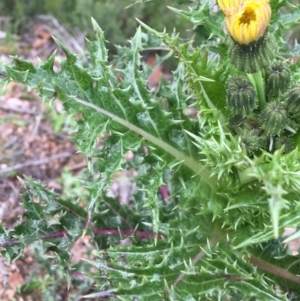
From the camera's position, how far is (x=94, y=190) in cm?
238

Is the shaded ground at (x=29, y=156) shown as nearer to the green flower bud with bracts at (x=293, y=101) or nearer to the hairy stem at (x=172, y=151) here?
the hairy stem at (x=172, y=151)

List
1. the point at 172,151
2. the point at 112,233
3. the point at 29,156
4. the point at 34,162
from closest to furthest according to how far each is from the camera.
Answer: the point at 172,151, the point at 112,233, the point at 34,162, the point at 29,156

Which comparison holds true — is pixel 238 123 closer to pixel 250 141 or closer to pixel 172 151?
pixel 250 141

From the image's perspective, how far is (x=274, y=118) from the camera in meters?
2.08

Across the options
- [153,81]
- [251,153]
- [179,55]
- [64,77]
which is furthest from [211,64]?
[153,81]

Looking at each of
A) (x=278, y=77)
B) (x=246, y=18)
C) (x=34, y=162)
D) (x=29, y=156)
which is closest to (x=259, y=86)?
(x=278, y=77)

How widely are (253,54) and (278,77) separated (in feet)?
0.64

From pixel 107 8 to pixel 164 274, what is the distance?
3548 millimetres

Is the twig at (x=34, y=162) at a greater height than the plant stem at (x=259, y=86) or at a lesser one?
lesser

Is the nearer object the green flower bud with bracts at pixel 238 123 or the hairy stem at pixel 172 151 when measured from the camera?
the green flower bud with bracts at pixel 238 123

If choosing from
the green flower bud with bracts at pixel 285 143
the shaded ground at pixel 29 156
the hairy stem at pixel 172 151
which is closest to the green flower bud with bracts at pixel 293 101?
the green flower bud with bracts at pixel 285 143

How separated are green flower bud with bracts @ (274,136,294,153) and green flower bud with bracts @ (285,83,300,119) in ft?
0.38

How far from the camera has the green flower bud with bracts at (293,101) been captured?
6.87 ft

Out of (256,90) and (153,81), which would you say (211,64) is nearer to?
(256,90)
